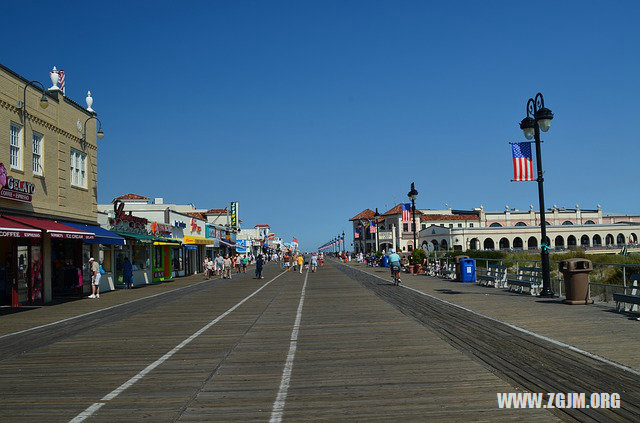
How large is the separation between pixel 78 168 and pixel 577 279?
72.6 ft

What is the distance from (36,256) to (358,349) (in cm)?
1716

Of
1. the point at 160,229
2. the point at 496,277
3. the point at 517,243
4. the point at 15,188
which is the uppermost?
the point at 15,188

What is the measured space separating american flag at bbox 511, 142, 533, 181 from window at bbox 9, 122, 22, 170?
1764 centimetres

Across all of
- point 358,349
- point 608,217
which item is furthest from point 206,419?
point 608,217

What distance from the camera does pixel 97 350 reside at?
37.3 ft

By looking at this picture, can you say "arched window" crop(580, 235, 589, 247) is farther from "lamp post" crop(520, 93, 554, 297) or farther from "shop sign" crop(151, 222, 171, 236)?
"lamp post" crop(520, 93, 554, 297)

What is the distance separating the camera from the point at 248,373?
8758 mm

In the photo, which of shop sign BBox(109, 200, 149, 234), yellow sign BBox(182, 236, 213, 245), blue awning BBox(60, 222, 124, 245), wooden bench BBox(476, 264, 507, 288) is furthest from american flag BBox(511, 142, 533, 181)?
yellow sign BBox(182, 236, 213, 245)

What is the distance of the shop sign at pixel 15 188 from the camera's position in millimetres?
19922

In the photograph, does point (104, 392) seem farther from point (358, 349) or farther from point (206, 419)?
point (358, 349)

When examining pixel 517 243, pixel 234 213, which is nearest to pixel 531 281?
pixel 234 213

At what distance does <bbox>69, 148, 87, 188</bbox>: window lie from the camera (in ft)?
91.4

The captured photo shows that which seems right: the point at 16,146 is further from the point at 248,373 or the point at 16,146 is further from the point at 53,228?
the point at 248,373

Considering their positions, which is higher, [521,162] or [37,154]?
[37,154]
